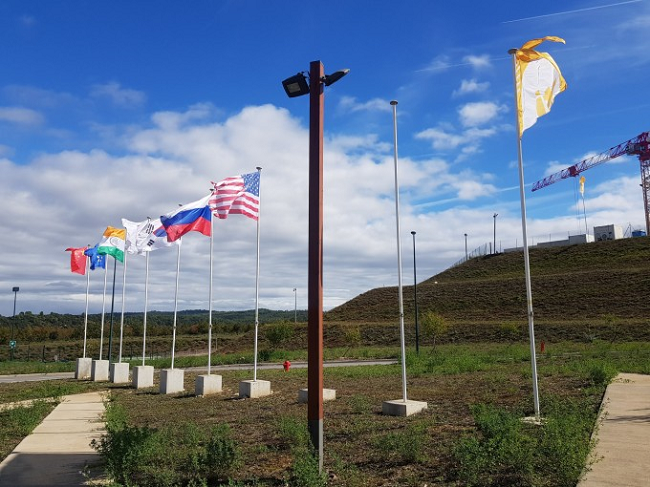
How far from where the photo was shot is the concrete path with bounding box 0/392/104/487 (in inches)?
301

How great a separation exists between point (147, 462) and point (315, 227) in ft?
13.8

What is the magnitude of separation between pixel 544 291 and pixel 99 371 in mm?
54724

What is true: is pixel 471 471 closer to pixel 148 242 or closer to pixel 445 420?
pixel 445 420

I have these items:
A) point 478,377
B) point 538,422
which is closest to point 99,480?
point 538,422

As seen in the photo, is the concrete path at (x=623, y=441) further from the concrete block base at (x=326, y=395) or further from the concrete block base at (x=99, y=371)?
the concrete block base at (x=99, y=371)

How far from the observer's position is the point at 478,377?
17.8 meters

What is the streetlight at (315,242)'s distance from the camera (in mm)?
7363

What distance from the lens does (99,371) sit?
24766 mm

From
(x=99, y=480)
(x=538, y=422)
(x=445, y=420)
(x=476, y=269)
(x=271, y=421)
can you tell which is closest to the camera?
(x=99, y=480)

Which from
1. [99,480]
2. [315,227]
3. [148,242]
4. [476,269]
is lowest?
[99,480]

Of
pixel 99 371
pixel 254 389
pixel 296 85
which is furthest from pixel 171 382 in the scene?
pixel 296 85

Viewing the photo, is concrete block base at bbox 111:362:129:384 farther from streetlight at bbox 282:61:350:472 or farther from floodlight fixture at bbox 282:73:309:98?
floodlight fixture at bbox 282:73:309:98

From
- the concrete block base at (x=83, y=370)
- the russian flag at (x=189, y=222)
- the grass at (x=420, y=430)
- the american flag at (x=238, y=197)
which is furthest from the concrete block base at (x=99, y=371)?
the american flag at (x=238, y=197)

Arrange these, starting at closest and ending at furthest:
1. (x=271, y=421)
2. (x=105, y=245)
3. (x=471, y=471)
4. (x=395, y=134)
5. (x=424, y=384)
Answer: (x=471, y=471) → (x=271, y=421) → (x=395, y=134) → (x=424, y=384) → (x=105, y=245)
